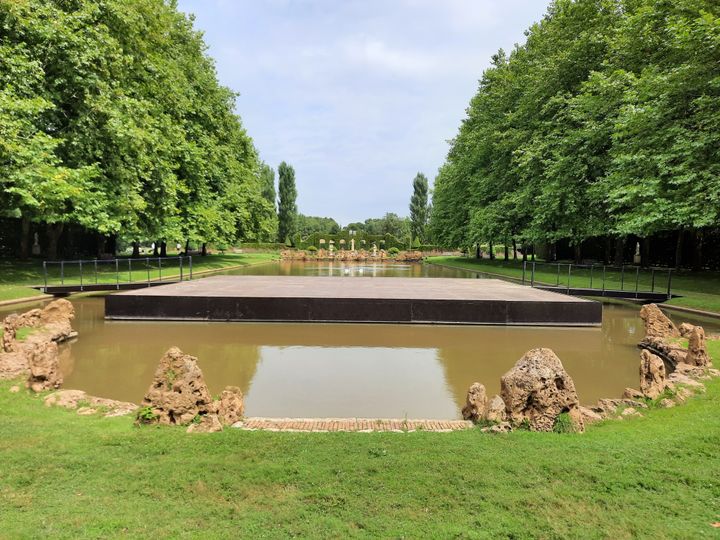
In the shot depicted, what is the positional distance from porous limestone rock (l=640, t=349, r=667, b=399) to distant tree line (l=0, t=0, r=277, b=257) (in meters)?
18.4

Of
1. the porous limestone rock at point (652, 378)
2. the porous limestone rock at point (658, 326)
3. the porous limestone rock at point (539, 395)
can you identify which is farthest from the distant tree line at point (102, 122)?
the porous limestone rock at point (658, 326)

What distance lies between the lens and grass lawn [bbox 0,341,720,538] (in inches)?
115

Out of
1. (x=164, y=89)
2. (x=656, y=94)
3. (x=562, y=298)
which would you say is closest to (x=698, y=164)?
(x=656, y=94)

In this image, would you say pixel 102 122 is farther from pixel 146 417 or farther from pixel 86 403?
pixel 146 417

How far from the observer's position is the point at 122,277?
66.0 ft

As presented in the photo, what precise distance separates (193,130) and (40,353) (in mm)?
25839

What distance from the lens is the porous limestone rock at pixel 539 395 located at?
465 cm

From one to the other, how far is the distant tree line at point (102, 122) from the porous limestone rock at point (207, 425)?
1489cm

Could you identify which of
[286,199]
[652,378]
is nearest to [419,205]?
[286,199]

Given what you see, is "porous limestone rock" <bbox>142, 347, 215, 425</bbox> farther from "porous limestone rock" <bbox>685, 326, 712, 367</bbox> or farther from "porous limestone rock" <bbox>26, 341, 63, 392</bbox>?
"porous limestone rock" <bbox>685, 326, 712, 367</bbox>

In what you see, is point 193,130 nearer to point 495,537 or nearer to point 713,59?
point 713,59

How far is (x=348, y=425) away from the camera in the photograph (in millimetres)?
4660

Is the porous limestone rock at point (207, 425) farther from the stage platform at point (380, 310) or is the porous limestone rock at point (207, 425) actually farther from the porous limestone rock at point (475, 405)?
the stage platform at point (380, 310)

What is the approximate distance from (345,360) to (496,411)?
368cm
